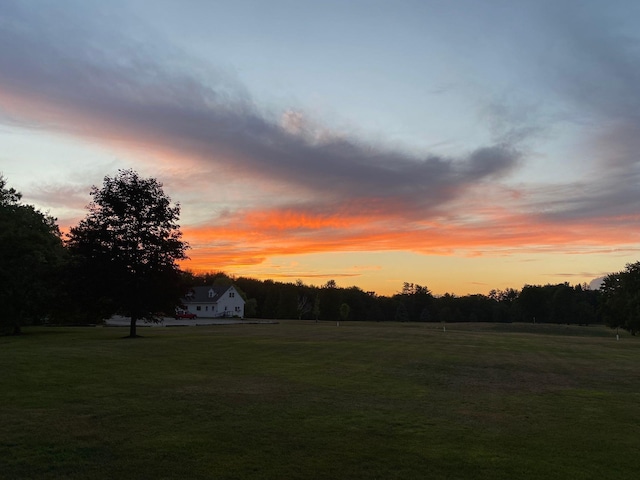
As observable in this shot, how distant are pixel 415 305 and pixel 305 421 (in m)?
146

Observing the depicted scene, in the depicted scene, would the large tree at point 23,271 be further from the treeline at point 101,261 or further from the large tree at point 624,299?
the large tree at point 624,299

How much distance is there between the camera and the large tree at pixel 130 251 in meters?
38.2

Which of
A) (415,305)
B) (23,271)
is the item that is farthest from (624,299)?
(23,271)

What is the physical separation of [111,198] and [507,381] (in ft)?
108

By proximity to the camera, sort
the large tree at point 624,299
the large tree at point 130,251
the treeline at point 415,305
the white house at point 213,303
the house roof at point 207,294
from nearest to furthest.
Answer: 1. the large tree at point 130,251
2. the large tree at point 624,299
3. the white house at point 213,303
4. the house roof at point 207,294
5. the treeline at point 415,305

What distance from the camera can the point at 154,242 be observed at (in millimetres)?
39844

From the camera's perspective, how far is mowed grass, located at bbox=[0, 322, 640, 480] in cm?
820

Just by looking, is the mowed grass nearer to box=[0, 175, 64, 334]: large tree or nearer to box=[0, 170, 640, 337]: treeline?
box=[0, 170, 640, 337]: treeline

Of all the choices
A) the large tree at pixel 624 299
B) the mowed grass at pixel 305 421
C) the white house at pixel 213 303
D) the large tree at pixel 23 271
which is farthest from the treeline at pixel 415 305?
the mowed grass at pixel 305 421

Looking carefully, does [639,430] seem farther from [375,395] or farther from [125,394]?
[125,394]

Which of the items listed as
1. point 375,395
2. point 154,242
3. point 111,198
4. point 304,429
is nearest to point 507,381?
point 375,395

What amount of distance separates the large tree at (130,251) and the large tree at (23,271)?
13.4 ft

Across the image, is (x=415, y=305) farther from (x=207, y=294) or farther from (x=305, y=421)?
(x=305, y=421)

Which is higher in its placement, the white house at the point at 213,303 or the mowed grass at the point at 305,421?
the white house at the point at 213,303
